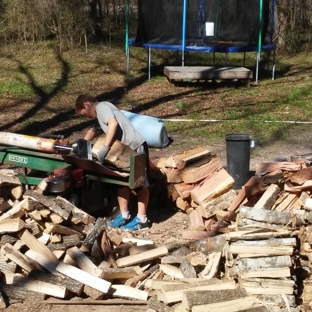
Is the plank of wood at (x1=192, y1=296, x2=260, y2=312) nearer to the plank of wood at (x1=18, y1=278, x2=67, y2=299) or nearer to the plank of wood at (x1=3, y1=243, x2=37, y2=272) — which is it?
the plank of wood at (x1=18, y1=278, x2=67, y2=299)

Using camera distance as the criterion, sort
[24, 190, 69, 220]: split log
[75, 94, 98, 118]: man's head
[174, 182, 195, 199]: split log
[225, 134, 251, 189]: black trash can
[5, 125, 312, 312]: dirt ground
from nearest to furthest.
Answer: [5, 125, 312, 312]: dirt ground < [24, 190, 69, 220]: split log < [75, 94, 98, 118]: man's head < [174, 182, 195, 199]: split log < [225, 134, 251, 189]: black trash can

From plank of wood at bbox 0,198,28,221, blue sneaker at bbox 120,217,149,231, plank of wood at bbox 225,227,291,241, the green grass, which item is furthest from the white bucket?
plank of wood at bbox 225,227,291,241

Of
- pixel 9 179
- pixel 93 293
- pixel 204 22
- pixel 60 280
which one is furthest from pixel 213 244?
pixel 204 22

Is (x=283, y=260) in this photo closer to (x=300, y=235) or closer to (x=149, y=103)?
(x=300, y=235)

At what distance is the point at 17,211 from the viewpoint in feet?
20.1

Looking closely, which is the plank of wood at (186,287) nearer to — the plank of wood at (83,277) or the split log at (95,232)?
the plank of wood at (83,277)

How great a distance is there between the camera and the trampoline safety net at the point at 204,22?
17469mm

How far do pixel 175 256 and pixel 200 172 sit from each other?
1737 mm

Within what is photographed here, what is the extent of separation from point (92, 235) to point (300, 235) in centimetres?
183

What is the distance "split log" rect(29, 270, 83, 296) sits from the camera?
544 centimetres

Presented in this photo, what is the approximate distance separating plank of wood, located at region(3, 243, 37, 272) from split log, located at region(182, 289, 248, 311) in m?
1.47

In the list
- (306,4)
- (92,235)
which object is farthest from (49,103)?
(306,4)

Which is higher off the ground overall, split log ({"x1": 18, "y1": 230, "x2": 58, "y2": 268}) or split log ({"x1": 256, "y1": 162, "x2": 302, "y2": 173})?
split log ({"x1": 256, "y1": 162, "x2": 302, "y2": 173})

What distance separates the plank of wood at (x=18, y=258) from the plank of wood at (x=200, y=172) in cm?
239
